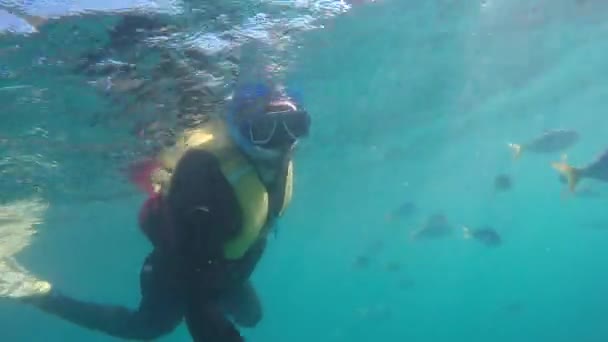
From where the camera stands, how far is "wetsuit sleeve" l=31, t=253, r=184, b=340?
20.8 ft

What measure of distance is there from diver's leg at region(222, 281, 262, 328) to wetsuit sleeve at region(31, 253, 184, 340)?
82 cm

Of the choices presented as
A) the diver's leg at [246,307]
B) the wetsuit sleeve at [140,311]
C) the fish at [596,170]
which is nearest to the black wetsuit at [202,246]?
the wetsuit sleeve at [140,311]

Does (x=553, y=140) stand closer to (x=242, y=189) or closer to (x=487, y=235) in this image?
(x=487, y=235)

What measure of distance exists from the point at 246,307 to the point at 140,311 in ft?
5.24

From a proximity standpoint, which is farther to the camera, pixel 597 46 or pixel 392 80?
pixel 597 46

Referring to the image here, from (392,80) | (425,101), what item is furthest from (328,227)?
(392,80)

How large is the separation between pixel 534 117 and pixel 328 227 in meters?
34.3

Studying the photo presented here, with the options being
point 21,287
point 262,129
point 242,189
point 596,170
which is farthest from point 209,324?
point 596,170

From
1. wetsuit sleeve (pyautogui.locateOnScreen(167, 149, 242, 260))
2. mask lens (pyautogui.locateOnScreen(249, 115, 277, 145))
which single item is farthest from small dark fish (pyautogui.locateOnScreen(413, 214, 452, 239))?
wetsuit sleeve (pyautogui.locateOnScreen(167, 149, 242, 260))

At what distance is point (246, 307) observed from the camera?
772cm

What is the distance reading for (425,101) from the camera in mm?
22938

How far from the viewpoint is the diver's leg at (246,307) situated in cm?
739

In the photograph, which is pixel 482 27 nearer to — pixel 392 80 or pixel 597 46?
pixel 392 80

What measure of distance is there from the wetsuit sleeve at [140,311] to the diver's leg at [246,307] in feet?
2.69
